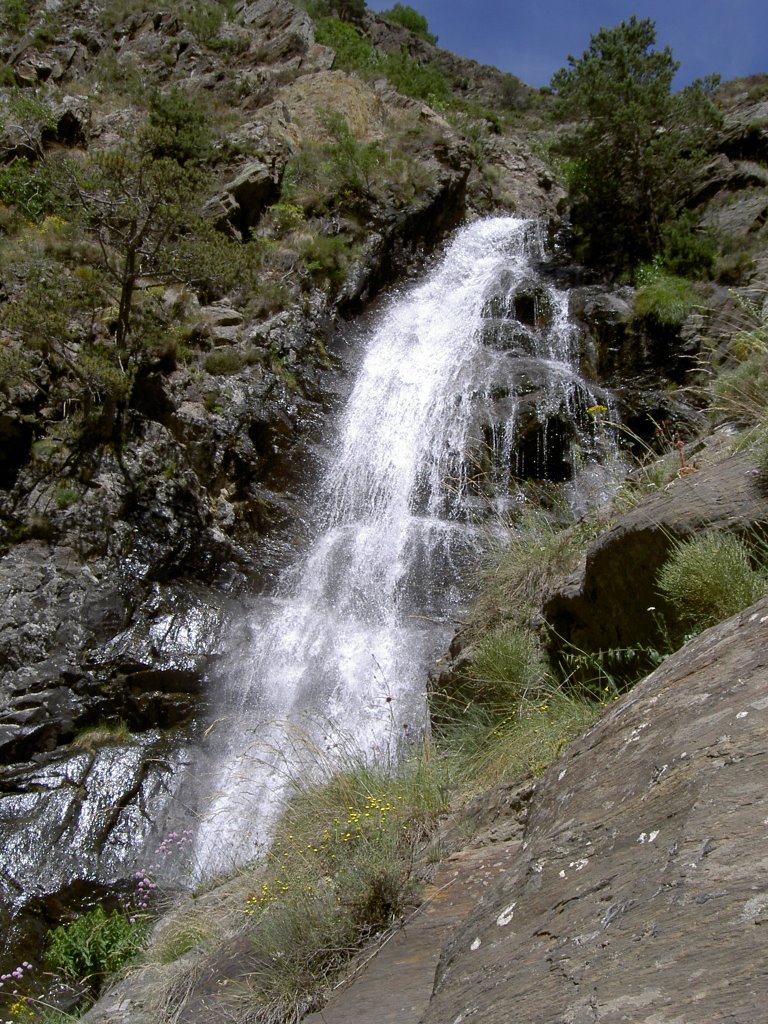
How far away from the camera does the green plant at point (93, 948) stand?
534cm

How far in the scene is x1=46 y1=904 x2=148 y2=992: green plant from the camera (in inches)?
210

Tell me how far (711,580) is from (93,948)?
539 centimetres

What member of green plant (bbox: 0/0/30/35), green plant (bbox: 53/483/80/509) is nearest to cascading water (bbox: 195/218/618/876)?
green plant (bbox: 53/483/80/509)

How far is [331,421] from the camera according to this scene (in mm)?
12016

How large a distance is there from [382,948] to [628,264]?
15329mm

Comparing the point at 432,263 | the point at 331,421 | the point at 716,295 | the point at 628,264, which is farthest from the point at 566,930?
the point at 432,263

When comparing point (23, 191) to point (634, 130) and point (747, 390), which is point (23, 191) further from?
point (747, 390)

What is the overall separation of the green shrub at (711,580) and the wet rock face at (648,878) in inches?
28.7

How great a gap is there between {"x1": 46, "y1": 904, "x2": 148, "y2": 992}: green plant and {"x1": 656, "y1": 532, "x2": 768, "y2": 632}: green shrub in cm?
456

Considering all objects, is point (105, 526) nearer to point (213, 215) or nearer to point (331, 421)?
point (331, 421)

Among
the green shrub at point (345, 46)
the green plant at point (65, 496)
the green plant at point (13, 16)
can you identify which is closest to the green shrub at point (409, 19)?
the green shrub at point (345, 46)

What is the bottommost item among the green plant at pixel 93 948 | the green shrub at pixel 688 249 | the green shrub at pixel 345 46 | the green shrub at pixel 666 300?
the green plant at pixel 93 948

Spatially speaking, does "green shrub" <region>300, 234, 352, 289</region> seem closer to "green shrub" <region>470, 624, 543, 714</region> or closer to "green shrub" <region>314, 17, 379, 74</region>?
"green shrub" <region>314, 17, 379, 74</region>

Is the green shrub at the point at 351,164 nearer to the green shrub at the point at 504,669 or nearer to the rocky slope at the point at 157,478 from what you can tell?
the rocky slope at the point at 157,478
